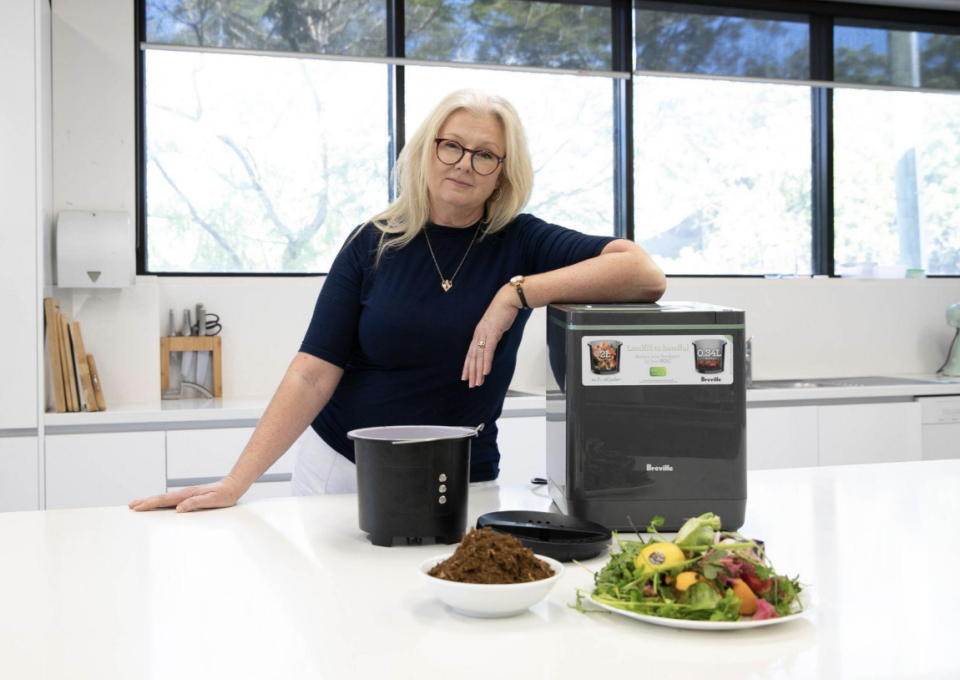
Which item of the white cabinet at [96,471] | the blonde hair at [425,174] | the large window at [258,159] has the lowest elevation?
the white cabinet at [96,471]

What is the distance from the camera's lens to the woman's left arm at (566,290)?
4.66 ft

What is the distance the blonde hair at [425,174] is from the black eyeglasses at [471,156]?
0.02 metres

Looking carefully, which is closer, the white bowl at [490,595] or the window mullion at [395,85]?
the white bowl at [490,595]

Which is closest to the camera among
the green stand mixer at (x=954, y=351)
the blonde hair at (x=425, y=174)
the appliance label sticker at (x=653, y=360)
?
the appliance label sticker at (x=653, y=360)

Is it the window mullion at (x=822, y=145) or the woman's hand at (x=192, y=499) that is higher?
the window mullion at (x=822, y=145)

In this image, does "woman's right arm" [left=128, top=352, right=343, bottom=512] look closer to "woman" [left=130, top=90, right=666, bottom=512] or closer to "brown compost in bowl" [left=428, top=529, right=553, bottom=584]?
"woman" [left=130, top=90, right=666, bottom=512]

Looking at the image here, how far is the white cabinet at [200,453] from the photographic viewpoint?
2.82m

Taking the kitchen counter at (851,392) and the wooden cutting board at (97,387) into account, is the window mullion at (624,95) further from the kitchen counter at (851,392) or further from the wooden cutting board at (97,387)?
the wooden cutting board at (97,387)

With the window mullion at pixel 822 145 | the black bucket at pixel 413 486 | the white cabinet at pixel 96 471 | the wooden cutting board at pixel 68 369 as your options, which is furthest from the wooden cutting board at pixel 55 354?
the window mullion at pixel 822 145

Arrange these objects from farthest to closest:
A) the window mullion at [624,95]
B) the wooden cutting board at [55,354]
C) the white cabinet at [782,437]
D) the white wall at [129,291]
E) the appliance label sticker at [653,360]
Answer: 1. the window mullion at [624,95]
2. the white cabinet at [782,437]
3. the white wall at [129,291]
4. the wooden cutting board at [55,354]
5. the appliance label sticker at [653,360]

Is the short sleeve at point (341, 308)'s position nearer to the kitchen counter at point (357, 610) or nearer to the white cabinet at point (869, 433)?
the kitchen counter at point (357, 610)

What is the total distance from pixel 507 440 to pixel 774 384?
1355 millimetres

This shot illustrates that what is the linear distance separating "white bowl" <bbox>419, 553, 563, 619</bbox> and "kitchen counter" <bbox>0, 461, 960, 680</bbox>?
2cm

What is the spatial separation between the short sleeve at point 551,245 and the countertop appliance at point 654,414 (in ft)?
1.20
